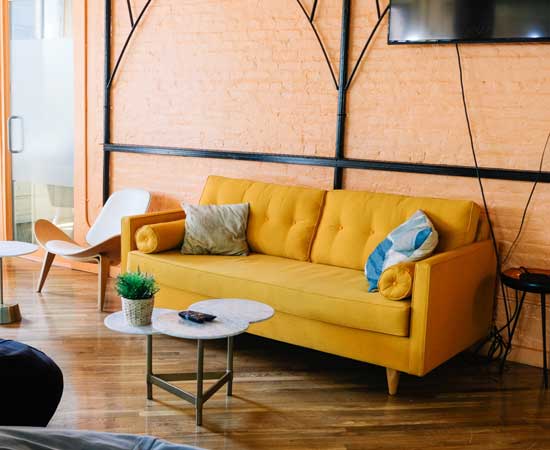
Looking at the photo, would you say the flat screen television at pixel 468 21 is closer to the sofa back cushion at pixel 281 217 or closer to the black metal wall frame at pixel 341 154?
the black metal wall frame at pixel 341 154

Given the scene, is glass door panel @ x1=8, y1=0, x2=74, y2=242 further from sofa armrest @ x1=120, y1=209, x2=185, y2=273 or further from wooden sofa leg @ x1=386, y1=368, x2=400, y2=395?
wooden sofa leg @ x1=386, y1=368, x2=400, y2=395

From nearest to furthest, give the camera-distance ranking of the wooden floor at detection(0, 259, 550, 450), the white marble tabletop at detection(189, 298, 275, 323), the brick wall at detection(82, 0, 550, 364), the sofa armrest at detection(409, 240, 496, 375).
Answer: the wooden floor at detection(0, 259, 550, 450) < the white marble tabletop at detection(189, 298, 275, 323) < the sofa armrest at detection(409, 240, 496, 375) < the brick wall at detection(82, 0, 550, 364)

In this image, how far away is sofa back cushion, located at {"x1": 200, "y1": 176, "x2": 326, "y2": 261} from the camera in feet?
14.1

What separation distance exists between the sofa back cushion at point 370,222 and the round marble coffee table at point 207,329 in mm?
929

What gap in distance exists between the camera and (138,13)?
5.29 meters

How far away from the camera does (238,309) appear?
3.27 meters

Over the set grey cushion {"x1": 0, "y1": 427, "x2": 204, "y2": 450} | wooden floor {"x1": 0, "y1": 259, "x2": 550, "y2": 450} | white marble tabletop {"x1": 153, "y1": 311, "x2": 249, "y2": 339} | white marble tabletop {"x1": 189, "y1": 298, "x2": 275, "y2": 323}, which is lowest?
wooden floor {"x1": 0, "y1": 259, "x2": 550, "y2": 450}

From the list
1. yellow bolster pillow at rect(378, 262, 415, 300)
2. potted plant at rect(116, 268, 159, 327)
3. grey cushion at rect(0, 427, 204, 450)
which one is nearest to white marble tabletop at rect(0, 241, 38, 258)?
potted plant at rect(116, 268, 159, 327)

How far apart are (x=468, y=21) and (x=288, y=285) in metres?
1.72

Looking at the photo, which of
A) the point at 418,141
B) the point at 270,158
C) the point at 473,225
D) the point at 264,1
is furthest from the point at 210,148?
the point at 473,225

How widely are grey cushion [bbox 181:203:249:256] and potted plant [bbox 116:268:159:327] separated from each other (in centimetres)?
121

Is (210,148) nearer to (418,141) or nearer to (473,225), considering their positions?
(418,141)

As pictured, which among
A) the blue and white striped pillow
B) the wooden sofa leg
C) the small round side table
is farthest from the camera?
the small round side table

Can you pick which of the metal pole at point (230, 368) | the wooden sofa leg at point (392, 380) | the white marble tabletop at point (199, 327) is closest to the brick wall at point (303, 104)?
the wooden sofa leg at point (392, 380)
